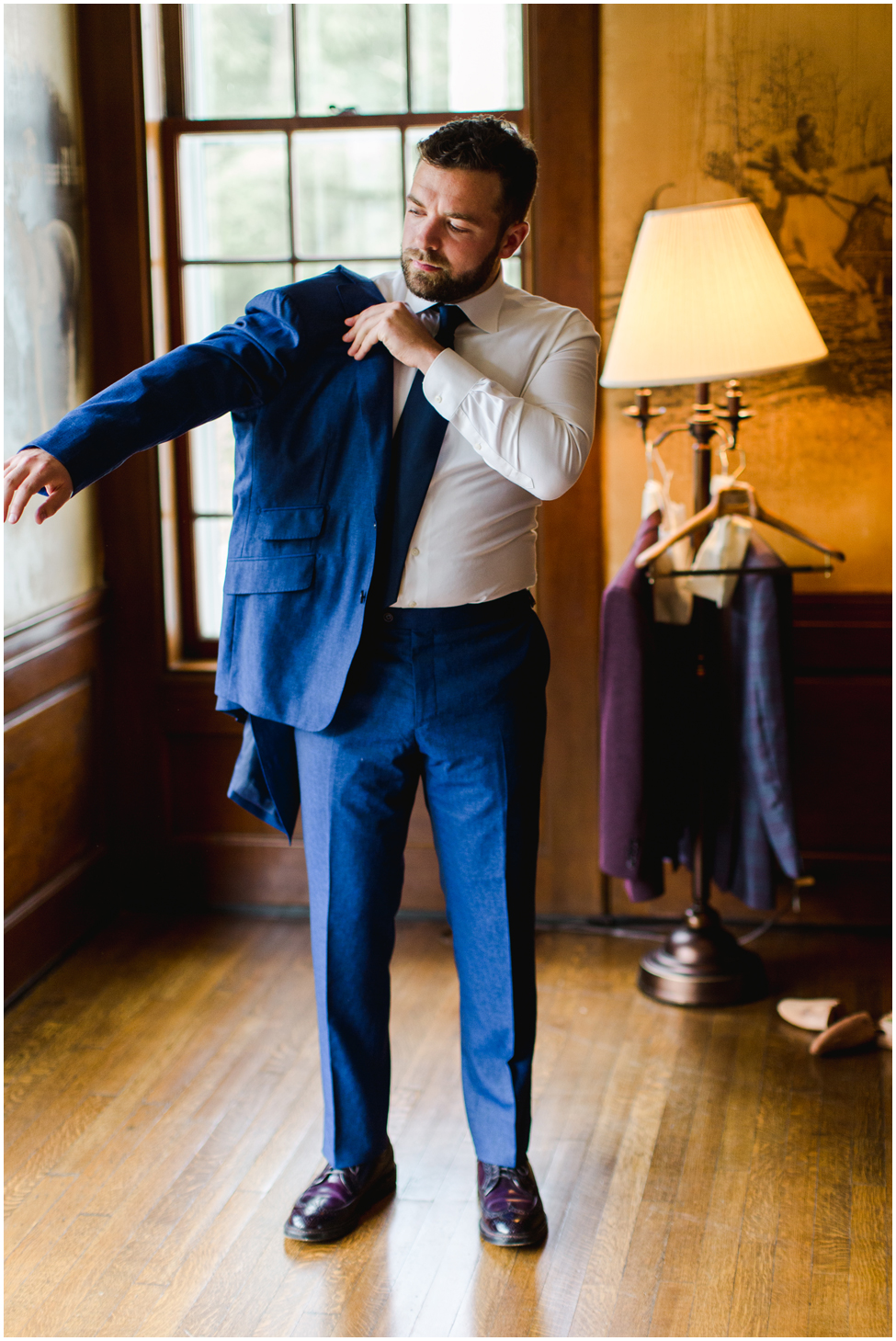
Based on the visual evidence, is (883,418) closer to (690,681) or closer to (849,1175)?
(690,681)

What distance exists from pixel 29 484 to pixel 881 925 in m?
2.47

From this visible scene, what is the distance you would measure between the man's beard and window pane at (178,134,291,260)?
58.1 inches

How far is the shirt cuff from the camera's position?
1.88 meters

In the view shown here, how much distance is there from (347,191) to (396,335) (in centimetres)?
157

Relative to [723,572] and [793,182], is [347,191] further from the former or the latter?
[723,572]

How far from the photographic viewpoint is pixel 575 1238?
7.04ft

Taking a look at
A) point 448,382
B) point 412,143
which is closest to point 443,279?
point 448,382

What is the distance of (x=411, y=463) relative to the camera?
Result: 6.48ft

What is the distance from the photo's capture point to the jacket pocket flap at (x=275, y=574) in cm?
199

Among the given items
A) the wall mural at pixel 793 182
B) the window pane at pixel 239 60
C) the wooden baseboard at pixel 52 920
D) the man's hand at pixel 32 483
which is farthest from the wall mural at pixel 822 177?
the wooden baseboard at pixel 52 920

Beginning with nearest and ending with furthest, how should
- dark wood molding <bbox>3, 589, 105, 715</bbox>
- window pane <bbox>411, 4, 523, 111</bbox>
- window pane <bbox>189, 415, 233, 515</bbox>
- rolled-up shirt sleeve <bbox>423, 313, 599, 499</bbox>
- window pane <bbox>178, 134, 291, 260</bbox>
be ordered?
rolled-up shirt sleeve <bbox>423, 313, 599, 499</bbox>
dark wood molding <bbox>3, 589, 105, 715</bbox>
window pane <bbox>411, 4, 523, 111</bbox>
window pane <bbox>178, 134, 291, 260</bbox>
window pane <bbox>189, 415, 233, 515</bbox>

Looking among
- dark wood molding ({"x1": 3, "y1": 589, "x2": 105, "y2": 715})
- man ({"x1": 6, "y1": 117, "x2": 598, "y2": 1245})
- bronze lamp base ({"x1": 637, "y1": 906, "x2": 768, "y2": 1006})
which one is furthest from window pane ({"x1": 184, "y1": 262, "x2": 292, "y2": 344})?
bronze lamp base ({"x1": 637, "y1": 906, "x2": 768, "y2": 1006})

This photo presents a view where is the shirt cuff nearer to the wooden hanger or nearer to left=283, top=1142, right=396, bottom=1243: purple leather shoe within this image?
the wooden hanger

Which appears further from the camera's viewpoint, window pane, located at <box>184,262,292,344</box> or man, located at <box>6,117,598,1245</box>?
window pane, located at <box>184,262,292,344</box>
